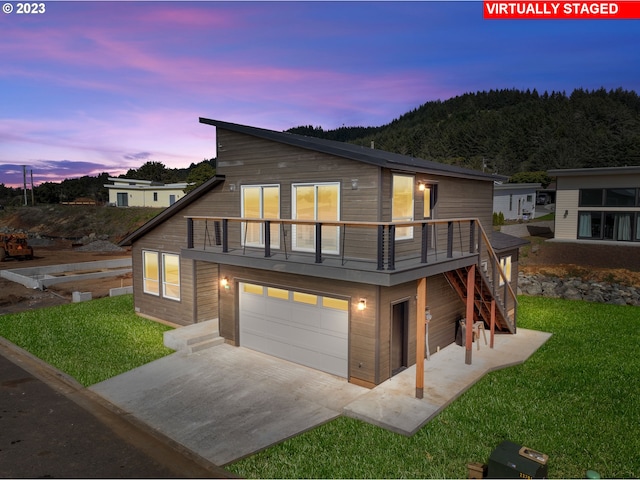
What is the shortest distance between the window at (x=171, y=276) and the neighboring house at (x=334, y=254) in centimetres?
16

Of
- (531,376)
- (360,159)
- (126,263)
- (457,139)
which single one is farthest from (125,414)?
(457,139)

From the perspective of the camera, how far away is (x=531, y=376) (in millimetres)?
11102

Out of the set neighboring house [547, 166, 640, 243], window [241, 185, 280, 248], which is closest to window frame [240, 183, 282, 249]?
window [241, 185, 280, 248]

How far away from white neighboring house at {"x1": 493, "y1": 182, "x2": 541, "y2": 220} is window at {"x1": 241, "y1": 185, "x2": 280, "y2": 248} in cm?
3271

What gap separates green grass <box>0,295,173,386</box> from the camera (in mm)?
11938

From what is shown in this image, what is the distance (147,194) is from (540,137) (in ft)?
265

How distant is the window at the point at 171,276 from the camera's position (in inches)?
625

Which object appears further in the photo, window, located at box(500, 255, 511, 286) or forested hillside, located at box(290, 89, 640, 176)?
forested hillside, located at box(290, 89, 640, 176)

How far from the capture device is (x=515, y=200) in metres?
42.8

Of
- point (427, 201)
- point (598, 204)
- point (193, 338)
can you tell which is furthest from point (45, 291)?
point (598, 204)

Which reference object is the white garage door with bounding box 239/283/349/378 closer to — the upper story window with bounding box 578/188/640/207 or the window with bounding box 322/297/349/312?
the window with bounding box 322/297/349/312

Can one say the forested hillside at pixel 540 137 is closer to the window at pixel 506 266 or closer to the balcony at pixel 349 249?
the window at pixel 506 266

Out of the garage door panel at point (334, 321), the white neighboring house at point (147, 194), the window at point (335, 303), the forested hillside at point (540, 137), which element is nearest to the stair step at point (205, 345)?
the garage door panel at point (334, 321)

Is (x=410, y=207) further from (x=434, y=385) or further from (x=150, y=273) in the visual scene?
(x=150, y=273)
